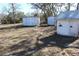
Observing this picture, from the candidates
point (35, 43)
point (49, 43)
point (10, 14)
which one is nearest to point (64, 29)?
point (49, 43)

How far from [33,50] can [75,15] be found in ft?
5.70

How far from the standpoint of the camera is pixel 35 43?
13.4ft

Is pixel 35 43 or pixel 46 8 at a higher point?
pixel 46 8

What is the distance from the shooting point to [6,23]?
375cm

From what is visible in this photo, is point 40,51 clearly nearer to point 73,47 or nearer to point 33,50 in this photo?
point 33,50

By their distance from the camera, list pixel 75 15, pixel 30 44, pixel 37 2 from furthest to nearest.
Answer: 1. pixel 75 15
2. pixel 30 44
3. pixel 37 2

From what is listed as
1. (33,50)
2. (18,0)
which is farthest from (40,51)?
(18,0)

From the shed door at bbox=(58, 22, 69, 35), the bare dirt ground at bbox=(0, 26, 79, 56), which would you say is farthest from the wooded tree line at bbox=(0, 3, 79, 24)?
the shed door at bbox=(58, 22, 69, 35)

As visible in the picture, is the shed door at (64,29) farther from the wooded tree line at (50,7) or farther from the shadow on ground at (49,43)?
the wooded tree line at (50,7)

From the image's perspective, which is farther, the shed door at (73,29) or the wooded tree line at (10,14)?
the shed door at (73,29)

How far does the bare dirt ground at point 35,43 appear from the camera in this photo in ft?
12.3

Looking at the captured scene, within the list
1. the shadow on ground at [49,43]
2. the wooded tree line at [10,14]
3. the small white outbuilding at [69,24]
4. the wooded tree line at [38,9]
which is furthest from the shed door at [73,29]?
the wooded tree line at [10,14]

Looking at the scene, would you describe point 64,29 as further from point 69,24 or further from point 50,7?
point 50,7

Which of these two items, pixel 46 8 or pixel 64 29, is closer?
pixel 46 8
